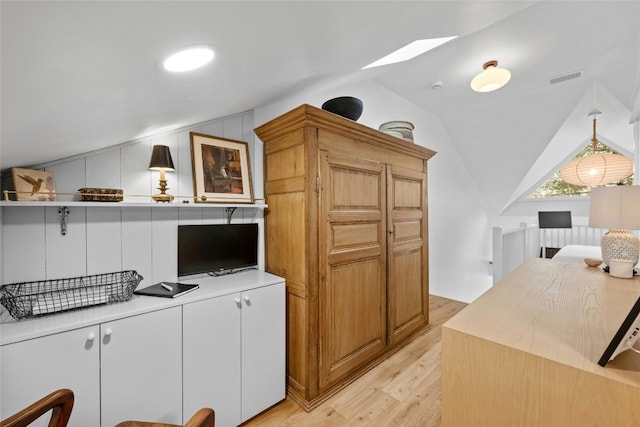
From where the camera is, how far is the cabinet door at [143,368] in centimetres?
116

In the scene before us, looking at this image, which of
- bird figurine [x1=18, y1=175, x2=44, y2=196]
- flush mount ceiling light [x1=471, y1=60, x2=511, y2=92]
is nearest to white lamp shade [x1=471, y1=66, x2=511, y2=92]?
flush mount ceiling light [x1=471, y1=60, x2=511, y2=92]

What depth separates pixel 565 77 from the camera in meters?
2.88

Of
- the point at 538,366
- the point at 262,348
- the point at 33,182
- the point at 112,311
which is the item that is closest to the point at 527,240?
the point at 538,366

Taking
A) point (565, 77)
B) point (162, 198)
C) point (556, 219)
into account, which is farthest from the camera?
point (556, 219)

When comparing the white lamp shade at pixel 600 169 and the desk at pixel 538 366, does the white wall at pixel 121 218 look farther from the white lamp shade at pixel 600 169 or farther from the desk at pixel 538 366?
the white lamp shade at pixel 600 169

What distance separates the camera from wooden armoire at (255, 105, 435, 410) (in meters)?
1.70

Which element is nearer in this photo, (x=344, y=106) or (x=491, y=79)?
(x=344, y=106)

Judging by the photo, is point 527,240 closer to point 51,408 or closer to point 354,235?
point 354,235

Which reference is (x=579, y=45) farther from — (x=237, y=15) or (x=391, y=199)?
(x=237, y=15)

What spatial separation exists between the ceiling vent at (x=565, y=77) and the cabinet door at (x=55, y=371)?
4485 mm

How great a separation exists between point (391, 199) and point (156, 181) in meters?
1.77

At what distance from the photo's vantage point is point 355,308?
1965mm

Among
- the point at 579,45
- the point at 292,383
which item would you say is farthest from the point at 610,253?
the point at 292,383

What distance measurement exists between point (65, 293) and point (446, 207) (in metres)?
4.15
